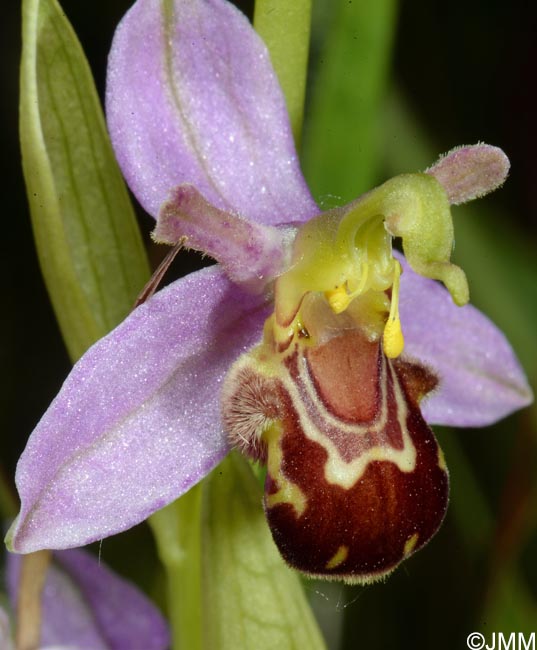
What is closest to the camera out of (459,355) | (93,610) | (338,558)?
(338,558)

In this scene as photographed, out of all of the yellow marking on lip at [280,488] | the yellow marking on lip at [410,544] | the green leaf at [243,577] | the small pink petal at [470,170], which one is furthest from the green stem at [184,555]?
the small pink petal at [470,170]

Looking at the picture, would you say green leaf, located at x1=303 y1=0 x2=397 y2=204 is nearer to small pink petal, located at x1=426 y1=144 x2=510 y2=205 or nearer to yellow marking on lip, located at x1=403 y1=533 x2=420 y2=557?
small pink petal, located at x1=426 y1=144 x2=510 y2=205

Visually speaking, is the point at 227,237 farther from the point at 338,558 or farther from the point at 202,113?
the point at 338,558

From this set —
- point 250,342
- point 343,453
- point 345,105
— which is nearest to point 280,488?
point 343,453

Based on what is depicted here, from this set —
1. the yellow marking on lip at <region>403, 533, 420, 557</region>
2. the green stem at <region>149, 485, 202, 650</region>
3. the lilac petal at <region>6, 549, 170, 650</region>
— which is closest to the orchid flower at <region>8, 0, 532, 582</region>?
the yellow marking on lip at <region>403, 533, 420, 557</region>

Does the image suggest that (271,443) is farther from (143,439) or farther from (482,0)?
(482,0)

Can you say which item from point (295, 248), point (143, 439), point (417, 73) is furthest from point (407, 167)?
point (143, 439)
